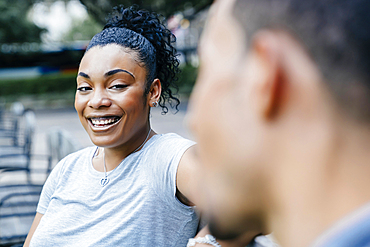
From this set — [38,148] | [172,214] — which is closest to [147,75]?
[172,214]

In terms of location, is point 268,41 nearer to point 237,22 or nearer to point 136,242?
point 237,22

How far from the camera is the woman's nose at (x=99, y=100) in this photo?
64.5 inches

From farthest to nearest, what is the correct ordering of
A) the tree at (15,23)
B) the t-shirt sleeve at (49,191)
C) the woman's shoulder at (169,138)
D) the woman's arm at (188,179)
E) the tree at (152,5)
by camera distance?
the tree at (15,23)
the tree at (152,5)
the t-shirt sleeve at (49,191)
the woman's shoulder at (169,138)
the woman's arm at (188,179)

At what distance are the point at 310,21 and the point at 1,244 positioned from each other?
2.74m

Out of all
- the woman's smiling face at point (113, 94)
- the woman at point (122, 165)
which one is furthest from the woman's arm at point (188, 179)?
the woman's smiling face at point (113, 94)

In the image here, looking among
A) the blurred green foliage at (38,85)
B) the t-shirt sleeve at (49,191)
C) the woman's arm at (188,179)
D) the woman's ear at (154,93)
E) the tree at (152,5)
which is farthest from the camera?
the blurred green foliage at (38,85)

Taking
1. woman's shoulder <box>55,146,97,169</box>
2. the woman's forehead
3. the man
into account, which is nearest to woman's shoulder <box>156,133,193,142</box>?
the woman's forehead

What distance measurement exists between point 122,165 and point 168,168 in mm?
296

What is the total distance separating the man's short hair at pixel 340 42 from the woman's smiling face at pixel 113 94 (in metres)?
1.24

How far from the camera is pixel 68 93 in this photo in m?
16.4

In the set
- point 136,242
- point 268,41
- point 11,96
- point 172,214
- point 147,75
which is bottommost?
point 136,242

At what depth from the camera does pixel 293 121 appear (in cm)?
48

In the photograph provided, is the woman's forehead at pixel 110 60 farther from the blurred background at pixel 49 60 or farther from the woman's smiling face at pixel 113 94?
the blurred background at pixel 49 60

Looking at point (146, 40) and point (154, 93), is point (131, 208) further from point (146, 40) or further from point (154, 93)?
point (146, 40)
